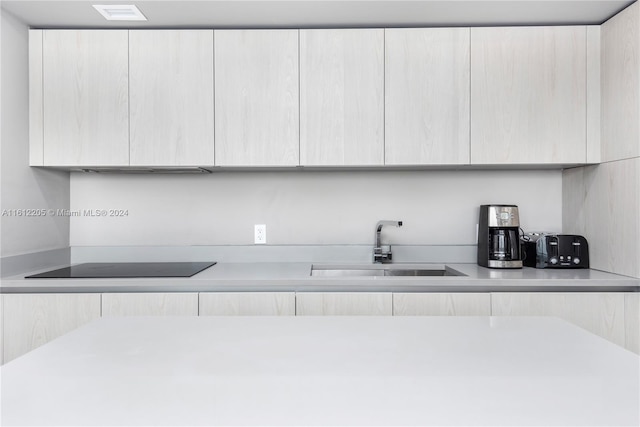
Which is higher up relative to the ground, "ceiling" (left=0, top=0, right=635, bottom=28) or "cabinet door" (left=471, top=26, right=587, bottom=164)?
"ceiling" (left=0, top=0, right=635, bottom=28)

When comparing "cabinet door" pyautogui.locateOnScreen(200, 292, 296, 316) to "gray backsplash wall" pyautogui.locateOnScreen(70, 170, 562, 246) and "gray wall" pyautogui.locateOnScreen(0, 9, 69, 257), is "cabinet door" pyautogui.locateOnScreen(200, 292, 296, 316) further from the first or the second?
"gray wall" pyautogui.locateOnScreen(0, 9, 69, 257)

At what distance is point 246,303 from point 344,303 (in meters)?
0.46

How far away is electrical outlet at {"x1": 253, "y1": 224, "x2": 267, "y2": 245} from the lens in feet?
8.55

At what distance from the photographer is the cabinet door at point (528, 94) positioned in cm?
224

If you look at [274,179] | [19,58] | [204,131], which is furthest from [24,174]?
[274,179]

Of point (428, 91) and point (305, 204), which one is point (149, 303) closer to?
point (305, 204)

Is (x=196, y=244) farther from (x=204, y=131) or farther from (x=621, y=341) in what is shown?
(x=621, y=341)

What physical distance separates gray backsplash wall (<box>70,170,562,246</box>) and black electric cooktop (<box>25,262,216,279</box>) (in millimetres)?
181

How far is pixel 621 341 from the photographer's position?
6.51 feet

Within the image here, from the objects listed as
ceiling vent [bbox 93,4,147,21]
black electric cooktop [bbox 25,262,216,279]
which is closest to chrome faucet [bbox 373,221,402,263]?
black electric cooktop [bbox 25,262,216,279]

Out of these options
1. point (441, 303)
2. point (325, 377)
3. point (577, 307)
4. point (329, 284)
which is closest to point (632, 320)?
point (577, 307)

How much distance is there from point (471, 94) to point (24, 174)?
2.44 m

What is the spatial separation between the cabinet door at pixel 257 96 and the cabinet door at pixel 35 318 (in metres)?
1.04

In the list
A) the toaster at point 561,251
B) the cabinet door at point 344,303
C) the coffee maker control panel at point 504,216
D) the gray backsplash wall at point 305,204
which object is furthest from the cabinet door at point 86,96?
the toaster at point 561,251
